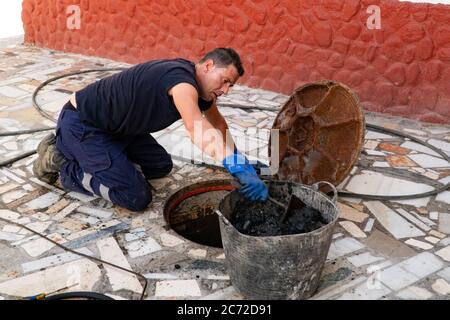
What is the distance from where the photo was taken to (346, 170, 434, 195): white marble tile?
436cm

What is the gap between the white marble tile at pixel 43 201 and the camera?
4.09 meters

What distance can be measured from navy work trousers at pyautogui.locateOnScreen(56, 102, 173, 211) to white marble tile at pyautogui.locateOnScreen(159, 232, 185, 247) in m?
0.38

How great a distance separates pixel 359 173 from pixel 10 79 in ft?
15.8

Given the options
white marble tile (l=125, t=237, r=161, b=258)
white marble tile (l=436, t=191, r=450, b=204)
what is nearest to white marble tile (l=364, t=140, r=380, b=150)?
white marble tile (l=436, t=191, r=450, b=204)

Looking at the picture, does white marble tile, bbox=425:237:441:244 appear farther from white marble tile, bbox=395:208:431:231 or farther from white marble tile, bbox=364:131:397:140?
white marble tile, bbox=364:131:397:140

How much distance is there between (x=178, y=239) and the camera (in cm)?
370

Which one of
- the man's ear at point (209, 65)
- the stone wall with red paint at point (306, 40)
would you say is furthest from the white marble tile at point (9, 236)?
the stone wall with red paint at point (306, 40)

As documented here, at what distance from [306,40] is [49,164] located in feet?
10.6

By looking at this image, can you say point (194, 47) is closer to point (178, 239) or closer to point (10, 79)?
point (10, 79)

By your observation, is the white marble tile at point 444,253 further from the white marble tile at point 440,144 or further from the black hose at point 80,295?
the black hose at point 80,295

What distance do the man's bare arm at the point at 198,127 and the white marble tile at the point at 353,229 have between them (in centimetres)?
114

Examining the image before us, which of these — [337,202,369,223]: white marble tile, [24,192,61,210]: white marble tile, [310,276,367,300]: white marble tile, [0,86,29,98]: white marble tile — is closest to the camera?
[310,276,367,300]: white marble tile

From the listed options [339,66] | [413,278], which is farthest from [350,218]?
[339,66]
